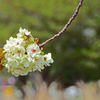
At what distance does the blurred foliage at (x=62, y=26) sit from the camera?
870 centimetres

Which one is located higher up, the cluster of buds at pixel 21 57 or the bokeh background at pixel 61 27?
the bokeh background at pixel 61 27

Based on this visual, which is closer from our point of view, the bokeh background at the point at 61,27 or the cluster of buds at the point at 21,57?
the cluster of buds at the point at 21,57

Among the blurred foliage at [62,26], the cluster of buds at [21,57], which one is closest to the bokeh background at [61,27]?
the blurred foliage at [62,26]

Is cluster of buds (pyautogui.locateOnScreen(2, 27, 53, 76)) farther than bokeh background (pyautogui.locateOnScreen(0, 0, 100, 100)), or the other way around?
bokeh background (pyautogui.locateOnScreen(0, 0, 100, 100))

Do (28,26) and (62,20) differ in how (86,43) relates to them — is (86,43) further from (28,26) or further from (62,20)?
(28,26)

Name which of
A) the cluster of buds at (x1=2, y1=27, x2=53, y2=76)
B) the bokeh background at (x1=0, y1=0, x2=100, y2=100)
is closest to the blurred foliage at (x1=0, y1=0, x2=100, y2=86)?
the bokeh background at (x1=0, y1=0, x2=100, y2=100)

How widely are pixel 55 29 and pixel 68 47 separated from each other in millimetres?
1552

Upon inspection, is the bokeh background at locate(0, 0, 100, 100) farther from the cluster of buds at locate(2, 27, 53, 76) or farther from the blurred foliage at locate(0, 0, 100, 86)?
the cluster of buds at locate(2, 27, 53, 76)

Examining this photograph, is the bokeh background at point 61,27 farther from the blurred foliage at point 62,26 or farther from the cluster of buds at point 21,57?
the cluster of buds at point 21,57

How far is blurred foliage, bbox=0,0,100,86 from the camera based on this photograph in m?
8.70

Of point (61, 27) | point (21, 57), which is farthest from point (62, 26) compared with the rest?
point (21, 57)

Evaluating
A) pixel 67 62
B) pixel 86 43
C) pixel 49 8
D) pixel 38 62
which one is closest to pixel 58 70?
pixel 67 62

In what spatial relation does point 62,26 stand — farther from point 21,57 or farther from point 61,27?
point 21,57

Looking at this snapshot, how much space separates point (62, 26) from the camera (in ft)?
28.4
